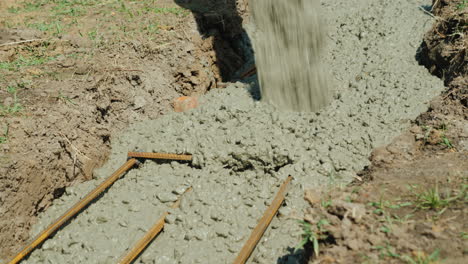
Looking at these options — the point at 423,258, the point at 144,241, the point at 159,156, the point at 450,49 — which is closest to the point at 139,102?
the point at 159,156

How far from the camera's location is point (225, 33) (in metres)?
6.96

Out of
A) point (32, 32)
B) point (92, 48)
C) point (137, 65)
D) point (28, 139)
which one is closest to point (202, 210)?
point (28, 139)

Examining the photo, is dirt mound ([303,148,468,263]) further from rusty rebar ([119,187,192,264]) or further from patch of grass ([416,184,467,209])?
rusty rebar ([119,187,192,264])

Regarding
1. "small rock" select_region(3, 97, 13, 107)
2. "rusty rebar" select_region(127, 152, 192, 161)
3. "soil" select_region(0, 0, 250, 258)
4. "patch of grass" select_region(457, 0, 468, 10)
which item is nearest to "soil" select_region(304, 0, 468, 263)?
"rusty rebar" select_region(127, 152, 192, 161)

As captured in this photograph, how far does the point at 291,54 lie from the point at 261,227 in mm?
2196

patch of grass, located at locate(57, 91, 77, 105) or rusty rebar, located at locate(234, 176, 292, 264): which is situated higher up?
patch of grass, located at locate(57, 91, 77, 105)

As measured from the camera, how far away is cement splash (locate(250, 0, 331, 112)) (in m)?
4.55

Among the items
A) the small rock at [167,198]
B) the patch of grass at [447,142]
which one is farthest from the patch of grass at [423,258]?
the small rock at [167,198]

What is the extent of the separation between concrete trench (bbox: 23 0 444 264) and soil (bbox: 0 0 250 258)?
288 millimetres

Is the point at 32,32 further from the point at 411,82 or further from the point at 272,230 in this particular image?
the point at 411,82

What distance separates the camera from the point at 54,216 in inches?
168

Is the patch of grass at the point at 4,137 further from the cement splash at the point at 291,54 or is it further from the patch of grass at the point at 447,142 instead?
the patch of grass at the point at 447,142

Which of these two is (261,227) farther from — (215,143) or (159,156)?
(159,156)

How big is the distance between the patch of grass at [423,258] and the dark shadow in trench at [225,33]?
4.70 m
